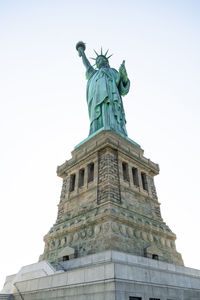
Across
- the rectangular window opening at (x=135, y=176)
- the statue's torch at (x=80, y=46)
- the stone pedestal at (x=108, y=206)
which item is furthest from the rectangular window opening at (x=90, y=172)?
the statue's torch at (x=80, y=46)

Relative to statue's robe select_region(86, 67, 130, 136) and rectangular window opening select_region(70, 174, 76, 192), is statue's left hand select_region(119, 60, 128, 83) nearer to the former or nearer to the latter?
statue's robe select_region(86, 67, 130, 136)

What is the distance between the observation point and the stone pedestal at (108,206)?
1450 cm

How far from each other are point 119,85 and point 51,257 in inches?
776

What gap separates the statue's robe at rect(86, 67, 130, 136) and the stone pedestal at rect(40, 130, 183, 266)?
8.53ft

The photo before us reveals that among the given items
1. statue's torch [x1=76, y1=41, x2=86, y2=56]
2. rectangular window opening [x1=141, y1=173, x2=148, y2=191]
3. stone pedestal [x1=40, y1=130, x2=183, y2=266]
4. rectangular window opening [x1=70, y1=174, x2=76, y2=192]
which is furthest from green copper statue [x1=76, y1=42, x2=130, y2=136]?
statue's torch [x1=76, y1=41, x2=86, y2=56]

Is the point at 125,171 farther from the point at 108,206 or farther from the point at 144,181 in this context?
the point at 108,206

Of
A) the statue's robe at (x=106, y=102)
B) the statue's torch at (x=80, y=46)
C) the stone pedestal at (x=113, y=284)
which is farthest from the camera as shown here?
the statue's torch at (x=80, y=46)

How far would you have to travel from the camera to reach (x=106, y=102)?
24.4m

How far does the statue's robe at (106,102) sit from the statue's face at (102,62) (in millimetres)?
4393

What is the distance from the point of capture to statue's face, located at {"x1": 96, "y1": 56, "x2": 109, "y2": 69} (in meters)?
31.8

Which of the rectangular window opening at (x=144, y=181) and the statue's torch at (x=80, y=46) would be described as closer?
the rectangular window opening at (x=144, y=181)

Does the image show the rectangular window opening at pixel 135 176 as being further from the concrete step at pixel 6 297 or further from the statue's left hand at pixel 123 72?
the concrete step at pixel 6 297

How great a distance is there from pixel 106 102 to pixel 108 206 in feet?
42.1

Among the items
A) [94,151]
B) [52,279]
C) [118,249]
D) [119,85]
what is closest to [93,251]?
[118,249]
